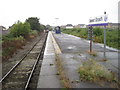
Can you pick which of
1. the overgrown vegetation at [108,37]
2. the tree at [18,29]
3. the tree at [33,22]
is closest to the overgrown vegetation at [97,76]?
the overgrown vegetation at [108,37]

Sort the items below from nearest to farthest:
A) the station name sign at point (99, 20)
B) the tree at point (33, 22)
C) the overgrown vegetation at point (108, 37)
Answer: the station name sign at point (99, 20) < the overgrown vegetation at point (108, 37) < the tree at point (33, 22)

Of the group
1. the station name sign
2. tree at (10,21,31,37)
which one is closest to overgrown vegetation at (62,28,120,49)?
the station name sign

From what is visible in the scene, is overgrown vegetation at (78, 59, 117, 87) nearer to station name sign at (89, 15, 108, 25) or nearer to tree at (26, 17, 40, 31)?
→ station name sign at (89, 15, 108, 25)

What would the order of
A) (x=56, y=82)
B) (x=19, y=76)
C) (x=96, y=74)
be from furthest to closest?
(x=19, y=76), (x=96, y=74), (x=56, y=82)

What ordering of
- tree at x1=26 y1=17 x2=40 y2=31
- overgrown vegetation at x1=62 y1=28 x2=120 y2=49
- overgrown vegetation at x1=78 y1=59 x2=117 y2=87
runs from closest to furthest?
overgrown vegetation at x1=78 y1=59 x2=117 y2=87 → overgrown vegetation at x1=62 y1=28 x2=120 y2=49 → tree at x1=26 y1=17 x2=40 y2=31

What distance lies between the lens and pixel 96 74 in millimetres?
6262

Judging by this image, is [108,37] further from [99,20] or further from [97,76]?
[97,76]

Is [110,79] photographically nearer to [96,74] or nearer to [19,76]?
[96,74]

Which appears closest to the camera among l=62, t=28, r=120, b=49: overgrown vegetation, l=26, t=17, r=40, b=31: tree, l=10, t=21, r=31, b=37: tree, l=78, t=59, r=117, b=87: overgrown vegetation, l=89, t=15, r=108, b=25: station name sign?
l=78, t=59, r=117, b=87: overgrown vegetation

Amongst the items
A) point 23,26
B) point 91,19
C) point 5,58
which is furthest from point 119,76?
point 23,26

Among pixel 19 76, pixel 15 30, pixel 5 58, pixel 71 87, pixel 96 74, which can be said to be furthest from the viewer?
pixel 15 30

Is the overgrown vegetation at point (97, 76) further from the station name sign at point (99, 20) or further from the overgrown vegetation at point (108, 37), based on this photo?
the overgrown vegetation at point (108, 37)

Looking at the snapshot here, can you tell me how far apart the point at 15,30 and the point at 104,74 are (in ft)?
72.7

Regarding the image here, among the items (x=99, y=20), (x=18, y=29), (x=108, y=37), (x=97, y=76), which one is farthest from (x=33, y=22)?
(x=97, y=76)
